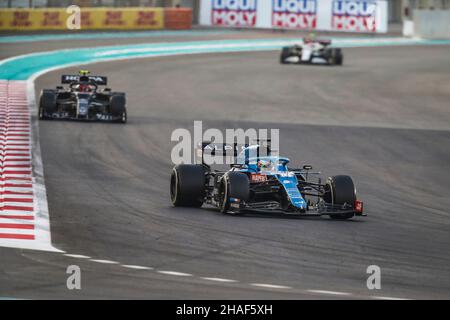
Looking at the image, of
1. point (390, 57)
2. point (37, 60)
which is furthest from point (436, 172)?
point (390, 57)

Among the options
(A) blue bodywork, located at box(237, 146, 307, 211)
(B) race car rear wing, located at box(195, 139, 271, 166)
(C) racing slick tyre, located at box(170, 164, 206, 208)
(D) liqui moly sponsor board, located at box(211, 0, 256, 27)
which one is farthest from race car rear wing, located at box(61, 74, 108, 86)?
(D) liqui moly sponsor board, located at box(211, 0, 256, 27)

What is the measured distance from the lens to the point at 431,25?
7381 cm

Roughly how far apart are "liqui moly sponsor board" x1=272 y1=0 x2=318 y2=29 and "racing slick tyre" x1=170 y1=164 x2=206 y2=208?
144ft

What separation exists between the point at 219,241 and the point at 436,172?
10.7 meters

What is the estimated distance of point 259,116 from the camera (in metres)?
35.6

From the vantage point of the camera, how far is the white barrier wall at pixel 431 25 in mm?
73113

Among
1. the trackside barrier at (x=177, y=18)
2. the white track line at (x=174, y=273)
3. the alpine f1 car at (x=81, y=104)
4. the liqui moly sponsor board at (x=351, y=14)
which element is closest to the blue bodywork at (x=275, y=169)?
the white track line at (x=174, y=273)

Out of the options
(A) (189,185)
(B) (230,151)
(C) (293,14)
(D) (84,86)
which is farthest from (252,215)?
(C) (293,14)

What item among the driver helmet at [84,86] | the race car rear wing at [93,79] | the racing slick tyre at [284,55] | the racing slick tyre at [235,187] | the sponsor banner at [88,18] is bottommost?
the racing slick tyre at [235,187]

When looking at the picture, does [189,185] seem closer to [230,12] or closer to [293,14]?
[230,12]

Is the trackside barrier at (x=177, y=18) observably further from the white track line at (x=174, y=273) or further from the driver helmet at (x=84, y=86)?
the white track line at (x=174, y=273)

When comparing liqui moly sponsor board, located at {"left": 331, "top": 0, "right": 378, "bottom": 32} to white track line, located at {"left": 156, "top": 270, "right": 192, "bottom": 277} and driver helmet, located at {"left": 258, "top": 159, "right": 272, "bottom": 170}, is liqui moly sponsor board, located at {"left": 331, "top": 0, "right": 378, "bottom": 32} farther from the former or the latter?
white track line, located at {"left": 156, "top": 270, "right": 192, "bottom": 277}

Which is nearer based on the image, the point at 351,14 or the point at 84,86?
the point at 84,86

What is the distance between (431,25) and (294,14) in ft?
45.7
